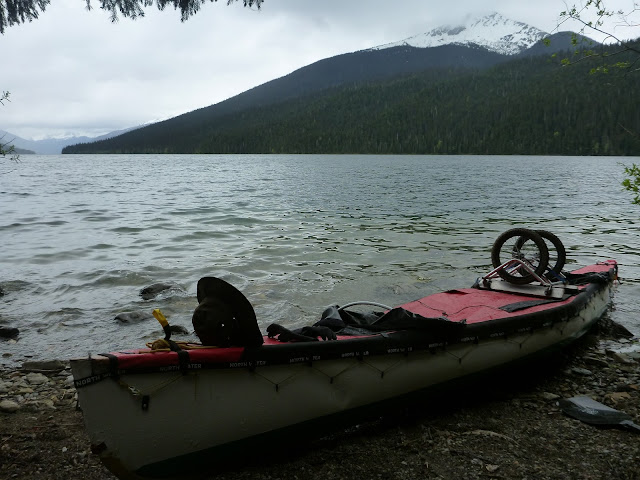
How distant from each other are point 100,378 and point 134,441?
0.67 meters

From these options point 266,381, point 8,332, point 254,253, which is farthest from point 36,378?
Answer: point 254,253

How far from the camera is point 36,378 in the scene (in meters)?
6.54

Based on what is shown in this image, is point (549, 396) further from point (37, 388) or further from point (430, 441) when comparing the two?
→ point (37, 388)

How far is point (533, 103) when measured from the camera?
6964 inches

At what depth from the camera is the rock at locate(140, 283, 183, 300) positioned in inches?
434

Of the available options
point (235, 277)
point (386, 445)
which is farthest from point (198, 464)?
point (235, 277)

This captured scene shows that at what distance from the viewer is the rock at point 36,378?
6406 mm

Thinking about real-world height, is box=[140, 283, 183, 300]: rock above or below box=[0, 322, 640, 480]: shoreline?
above

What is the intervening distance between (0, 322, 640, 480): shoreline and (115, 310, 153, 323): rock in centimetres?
269

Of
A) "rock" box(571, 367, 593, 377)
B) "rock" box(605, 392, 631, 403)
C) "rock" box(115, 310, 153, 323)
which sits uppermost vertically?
"rock" box(115, 310, 153, 323)

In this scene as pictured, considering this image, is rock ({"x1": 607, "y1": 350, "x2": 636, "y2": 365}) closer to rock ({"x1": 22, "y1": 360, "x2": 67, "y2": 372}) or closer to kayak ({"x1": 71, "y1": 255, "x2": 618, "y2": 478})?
kayak ({"x1": 71, "y1": 255, "x2": 618, "y2": 478})

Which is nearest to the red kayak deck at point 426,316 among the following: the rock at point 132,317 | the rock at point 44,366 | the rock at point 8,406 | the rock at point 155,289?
the rock at point 8,406

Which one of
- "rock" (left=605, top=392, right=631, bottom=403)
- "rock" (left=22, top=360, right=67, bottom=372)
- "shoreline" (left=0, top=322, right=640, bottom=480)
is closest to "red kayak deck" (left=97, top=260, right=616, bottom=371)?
"shoreline" (left=0, top=322, right=640, bottom=480)

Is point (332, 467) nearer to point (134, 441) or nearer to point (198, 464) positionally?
point (198, 464)
